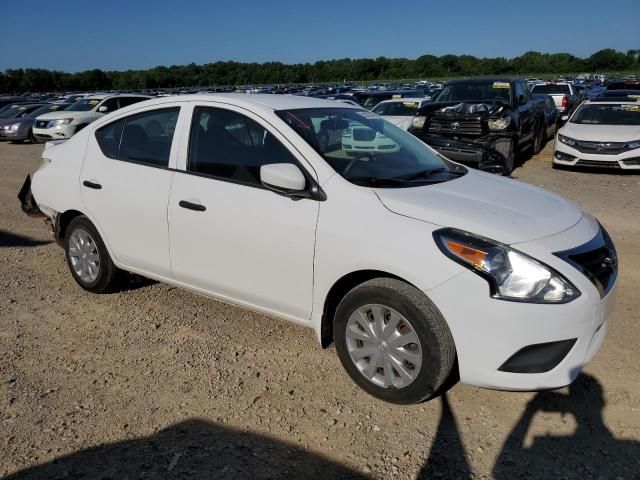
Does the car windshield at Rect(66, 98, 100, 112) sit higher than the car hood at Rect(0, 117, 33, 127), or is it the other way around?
the car windshield at Rect(66, 98, 100, 112)

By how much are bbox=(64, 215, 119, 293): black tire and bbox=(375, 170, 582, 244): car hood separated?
253cm

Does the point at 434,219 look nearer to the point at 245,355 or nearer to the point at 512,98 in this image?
the point at 245,355

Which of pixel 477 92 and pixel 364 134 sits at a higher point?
pixel 364 134

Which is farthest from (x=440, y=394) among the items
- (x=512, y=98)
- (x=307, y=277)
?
(x=512, y=98)

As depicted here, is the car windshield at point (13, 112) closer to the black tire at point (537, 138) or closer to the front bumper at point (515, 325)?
the black tire at point (537, 138)

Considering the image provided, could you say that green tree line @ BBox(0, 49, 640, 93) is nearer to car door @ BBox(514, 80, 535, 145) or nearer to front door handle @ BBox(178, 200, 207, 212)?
car door @ BBox(514, 80, 535, 145)

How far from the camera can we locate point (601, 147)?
10.8m

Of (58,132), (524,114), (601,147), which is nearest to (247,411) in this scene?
(601,147)

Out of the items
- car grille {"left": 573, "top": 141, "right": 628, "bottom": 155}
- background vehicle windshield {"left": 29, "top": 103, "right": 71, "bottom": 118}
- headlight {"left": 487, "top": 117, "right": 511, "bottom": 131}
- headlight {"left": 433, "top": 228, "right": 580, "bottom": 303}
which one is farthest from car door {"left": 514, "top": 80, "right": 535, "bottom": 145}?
background vehicle windshield {"left": 29, "top": 103, "right": 71, "bottom": 118}

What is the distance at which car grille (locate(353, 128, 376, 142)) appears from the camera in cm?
388

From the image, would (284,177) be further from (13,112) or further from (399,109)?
(13,112)

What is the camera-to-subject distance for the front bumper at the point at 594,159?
10.4 m

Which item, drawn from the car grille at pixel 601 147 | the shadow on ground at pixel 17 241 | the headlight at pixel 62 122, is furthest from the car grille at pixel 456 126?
the headlight at pixel 62 122

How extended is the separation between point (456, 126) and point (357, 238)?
8288 millimetres
